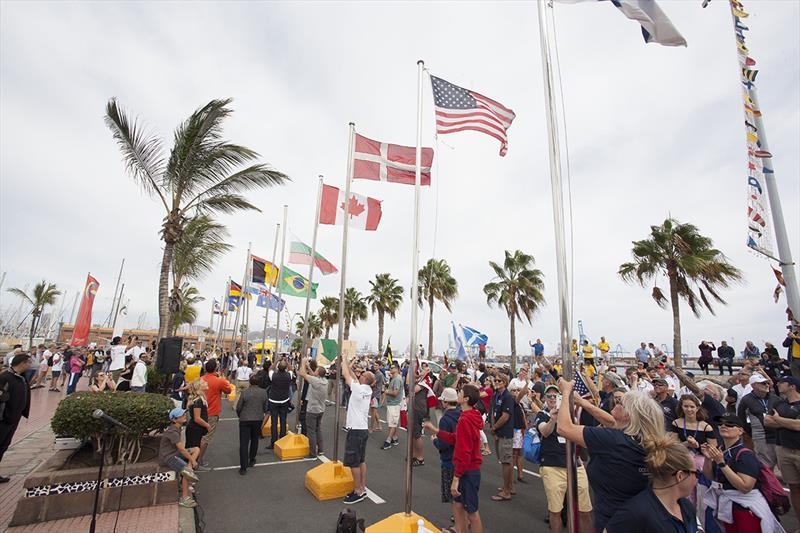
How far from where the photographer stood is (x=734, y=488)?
152 inches

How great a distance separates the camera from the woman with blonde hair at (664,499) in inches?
87.2

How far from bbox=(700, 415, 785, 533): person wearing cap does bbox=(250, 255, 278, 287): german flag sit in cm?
1688

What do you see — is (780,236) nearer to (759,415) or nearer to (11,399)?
(759,415)

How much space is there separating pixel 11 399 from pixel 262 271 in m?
12.4

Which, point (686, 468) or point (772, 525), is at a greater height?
point (686, 468)

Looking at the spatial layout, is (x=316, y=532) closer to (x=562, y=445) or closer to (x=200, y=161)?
(x=562, y=445)

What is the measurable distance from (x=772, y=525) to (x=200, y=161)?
45.2 ft

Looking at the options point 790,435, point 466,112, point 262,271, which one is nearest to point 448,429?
point 790,435

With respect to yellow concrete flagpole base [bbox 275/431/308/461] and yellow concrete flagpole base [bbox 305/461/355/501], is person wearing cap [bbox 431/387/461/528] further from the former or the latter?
yellow concrete flagpole base [bbox 275/431/308/461]

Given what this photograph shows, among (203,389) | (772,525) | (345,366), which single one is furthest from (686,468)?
(203,389)

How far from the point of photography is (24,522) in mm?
4816

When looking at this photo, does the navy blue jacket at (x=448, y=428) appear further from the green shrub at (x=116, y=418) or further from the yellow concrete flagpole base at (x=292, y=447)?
the yellow concrete flagpole base at (x=292, y=447)

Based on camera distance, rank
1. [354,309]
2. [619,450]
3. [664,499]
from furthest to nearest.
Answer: [354,309], [619,450], [664,499]

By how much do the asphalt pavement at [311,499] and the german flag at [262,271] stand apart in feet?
32.8
